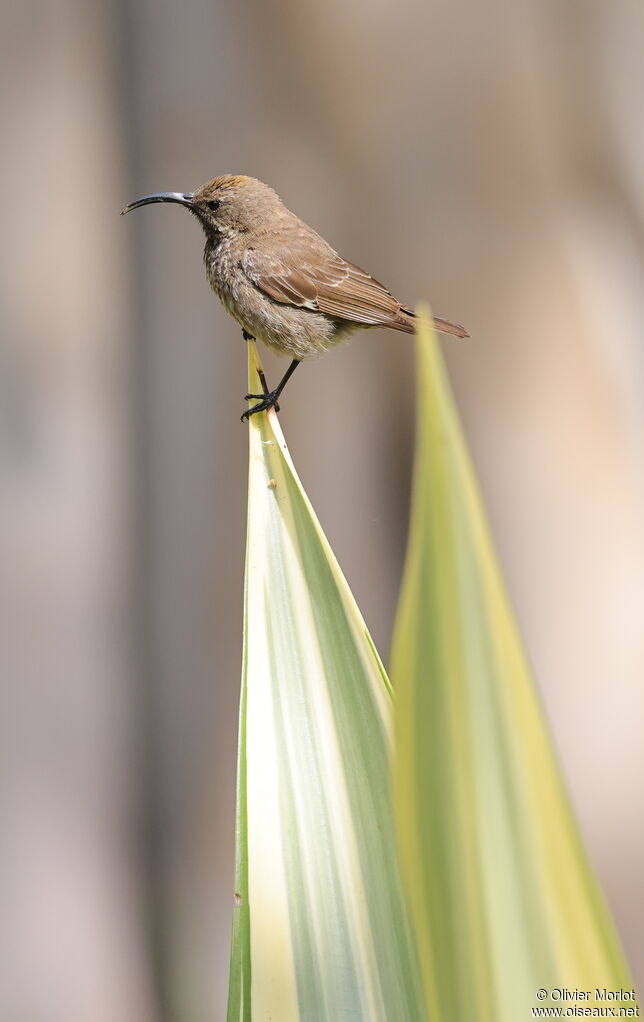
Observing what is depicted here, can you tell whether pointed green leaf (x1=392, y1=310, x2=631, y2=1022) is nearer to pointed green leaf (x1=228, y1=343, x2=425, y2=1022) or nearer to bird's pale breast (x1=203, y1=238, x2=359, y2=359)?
pointed green leaf (x1=228, y1=343, x2=425, y2=1022)

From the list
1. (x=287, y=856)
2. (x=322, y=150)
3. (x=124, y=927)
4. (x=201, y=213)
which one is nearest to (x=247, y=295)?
(x=201, y=213)

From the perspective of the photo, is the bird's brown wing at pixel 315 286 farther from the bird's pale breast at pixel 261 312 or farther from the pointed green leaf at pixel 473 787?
the pointed green leaf at pixel 473 787

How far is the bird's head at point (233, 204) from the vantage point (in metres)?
0.57

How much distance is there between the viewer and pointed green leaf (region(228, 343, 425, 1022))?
0.33 m

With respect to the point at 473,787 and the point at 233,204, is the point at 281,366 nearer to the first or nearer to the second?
the point at 233,204

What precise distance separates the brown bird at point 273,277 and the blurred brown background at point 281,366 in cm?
37

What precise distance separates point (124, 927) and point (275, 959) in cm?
81

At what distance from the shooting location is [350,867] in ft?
1.12

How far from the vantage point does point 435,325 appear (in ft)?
1.75

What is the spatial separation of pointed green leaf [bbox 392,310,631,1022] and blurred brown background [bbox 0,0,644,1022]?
2.59 feet

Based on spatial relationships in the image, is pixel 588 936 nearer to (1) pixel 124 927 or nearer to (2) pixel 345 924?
(2) pixel 345 924
